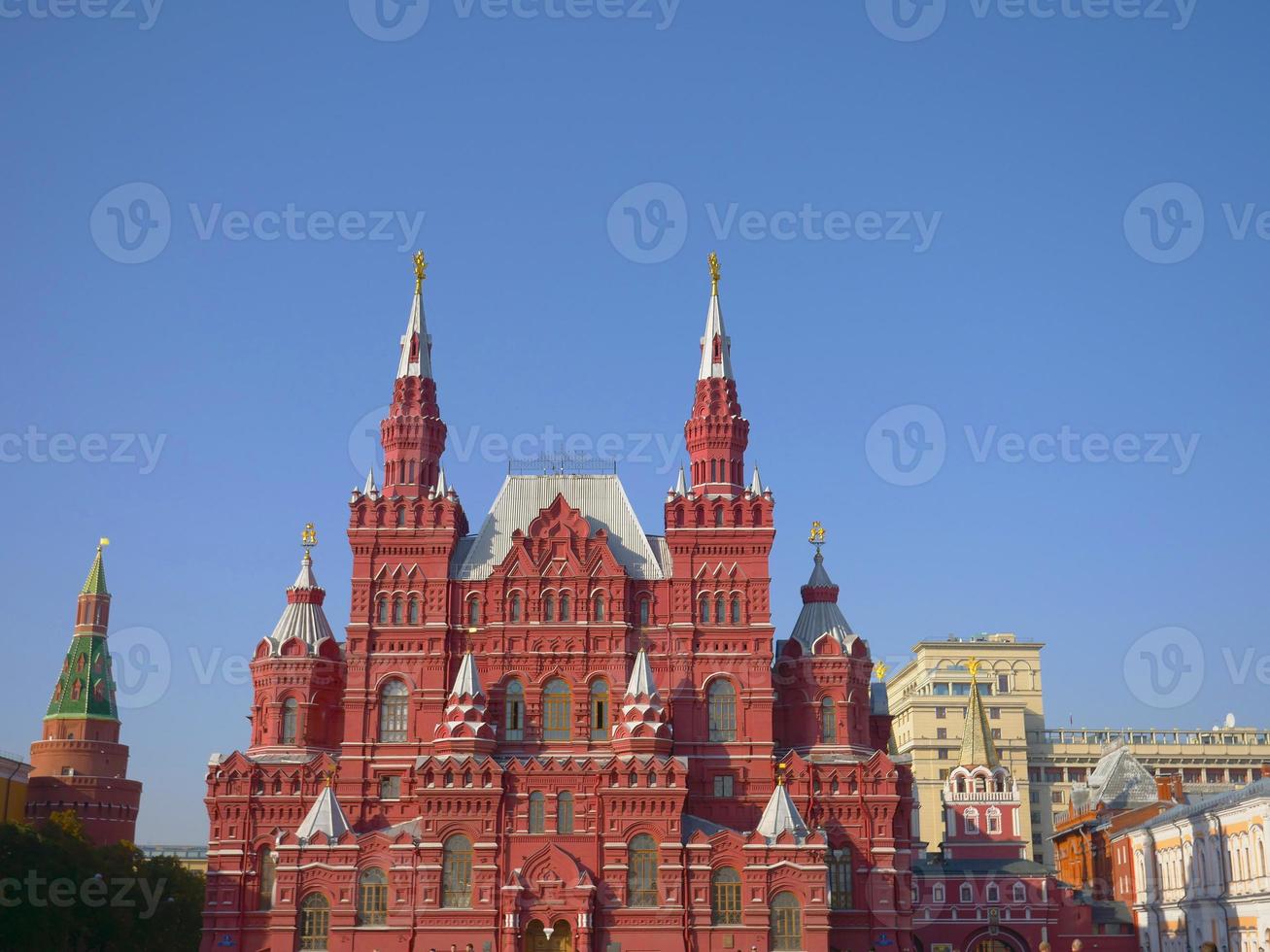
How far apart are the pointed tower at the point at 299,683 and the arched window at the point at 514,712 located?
10161mm

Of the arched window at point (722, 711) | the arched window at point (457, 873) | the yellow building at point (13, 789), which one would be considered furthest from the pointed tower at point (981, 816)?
the yellow building at point (13, 789)

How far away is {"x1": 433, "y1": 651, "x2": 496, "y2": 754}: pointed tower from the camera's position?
223 ft

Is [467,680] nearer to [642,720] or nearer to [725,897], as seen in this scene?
[642,720]

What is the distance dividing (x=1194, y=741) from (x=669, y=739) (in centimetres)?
9461

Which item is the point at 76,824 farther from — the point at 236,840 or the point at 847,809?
the point at 847,809

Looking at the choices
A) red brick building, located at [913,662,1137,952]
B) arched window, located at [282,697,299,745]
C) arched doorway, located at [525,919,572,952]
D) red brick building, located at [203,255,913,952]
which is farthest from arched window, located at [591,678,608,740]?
red brick building, located at [913,662,1137,952]

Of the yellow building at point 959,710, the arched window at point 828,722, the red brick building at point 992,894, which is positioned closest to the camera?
the arched window at point 828,722

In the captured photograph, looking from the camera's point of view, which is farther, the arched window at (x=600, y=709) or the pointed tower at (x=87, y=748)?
the pointed tower at (x=87, y=748)

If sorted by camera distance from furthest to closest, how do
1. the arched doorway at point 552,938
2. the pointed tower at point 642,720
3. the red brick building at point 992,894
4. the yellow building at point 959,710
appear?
the yellow building at point 959,710
the red brick building at point 992,894
the pointed tower at point 642,720
the arched doorway at point 552,938

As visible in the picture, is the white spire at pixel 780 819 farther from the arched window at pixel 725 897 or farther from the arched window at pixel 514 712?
the arched window at pixel 514 712

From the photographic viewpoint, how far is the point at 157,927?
3487 inches

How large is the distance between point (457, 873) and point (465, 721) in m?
6.99

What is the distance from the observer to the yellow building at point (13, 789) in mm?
104438

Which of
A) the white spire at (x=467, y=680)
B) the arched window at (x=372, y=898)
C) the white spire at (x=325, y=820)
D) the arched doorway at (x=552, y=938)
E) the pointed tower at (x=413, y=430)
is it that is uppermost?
the pointed tower at (x=413, y=430)
